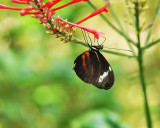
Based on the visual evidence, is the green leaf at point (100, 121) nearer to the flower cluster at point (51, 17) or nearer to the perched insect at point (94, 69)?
the perched insect at point (94, 69)

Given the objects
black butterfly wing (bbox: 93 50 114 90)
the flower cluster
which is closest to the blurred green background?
black butterfly wing (bbox: 93 50 114 90)

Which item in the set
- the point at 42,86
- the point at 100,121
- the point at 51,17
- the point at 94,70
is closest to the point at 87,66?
the point at 94,70

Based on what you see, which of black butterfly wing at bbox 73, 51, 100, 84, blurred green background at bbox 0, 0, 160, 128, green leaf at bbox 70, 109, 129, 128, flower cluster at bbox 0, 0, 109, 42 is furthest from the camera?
blurred green background at bbox 0, 0, 160, 128

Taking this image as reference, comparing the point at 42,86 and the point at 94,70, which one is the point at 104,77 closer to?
the point at 94,70

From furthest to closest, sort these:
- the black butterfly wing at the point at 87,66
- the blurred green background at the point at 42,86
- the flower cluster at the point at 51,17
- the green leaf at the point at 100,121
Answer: the blurred green background at the point at 42,86
the green leaf at the point at 100,121
the black butterfly wing at the point at 87,66
the flower cluster at the point at 51,17

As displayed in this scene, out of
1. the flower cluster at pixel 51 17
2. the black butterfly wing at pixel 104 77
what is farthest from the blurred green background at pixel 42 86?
the flower cluster at pixel 51 17

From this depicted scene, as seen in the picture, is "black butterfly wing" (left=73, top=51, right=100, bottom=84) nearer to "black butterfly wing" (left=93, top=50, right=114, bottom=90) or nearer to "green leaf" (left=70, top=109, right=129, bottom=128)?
"black butterfly wing" (left=93, top=50, right=114, bottom=90)

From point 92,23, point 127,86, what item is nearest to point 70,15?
point 92,23
